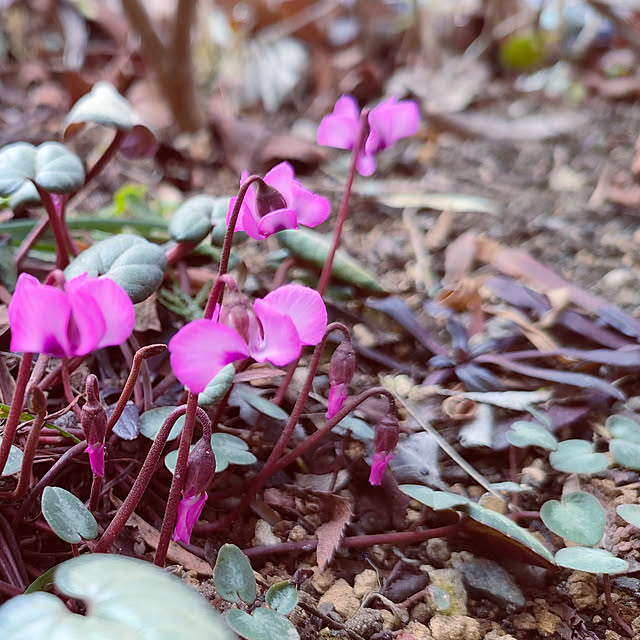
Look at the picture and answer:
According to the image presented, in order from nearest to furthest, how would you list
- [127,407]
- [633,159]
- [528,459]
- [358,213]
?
[127,407] < [528,459] < [358,213] < [633,159]

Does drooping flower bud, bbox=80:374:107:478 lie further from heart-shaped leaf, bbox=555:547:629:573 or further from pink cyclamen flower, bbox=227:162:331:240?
heart-shaped leaf, bbox=555:547:629:573

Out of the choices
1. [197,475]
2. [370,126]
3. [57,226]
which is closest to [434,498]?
[197,475]

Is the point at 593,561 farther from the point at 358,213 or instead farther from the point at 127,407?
the point at 358,213

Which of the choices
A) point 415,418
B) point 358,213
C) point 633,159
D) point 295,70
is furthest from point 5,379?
point 295,70

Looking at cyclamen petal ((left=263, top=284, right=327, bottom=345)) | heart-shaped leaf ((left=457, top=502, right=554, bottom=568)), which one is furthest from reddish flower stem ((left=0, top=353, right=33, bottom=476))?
heart-shaped leaf ((left=457, top=502, right=554, bottom=568))

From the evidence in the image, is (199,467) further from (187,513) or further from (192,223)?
(192,223)

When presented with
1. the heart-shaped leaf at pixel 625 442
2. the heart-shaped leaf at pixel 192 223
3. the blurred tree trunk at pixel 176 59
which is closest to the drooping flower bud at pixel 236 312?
the heart-shaped leaf at pixel 192 223

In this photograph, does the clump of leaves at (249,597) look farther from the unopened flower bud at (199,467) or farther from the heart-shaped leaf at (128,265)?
the heart-shaped leaf at (128,265)
